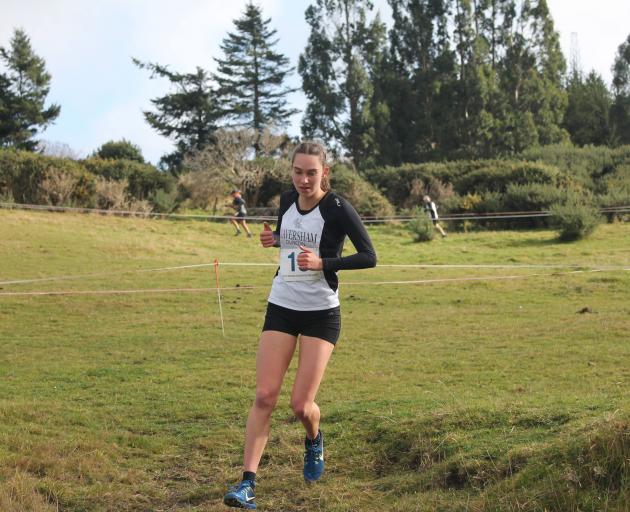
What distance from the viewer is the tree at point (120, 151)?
157 feet

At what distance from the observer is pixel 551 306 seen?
16.0 metres

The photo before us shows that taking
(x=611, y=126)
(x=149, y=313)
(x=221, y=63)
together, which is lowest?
(x=149, y=313)

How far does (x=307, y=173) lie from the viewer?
5.32 m

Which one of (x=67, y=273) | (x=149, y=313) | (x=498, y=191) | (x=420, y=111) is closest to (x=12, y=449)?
(x=149, y=313)

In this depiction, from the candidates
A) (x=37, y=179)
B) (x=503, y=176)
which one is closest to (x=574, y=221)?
(x=503, y=176)

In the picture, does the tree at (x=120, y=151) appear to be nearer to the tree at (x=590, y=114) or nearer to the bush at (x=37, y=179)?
the bush at (x=37, y=179)

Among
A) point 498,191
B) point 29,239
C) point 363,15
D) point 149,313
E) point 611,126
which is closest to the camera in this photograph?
point 149,313

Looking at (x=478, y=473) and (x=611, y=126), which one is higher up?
(x=611, y=126)

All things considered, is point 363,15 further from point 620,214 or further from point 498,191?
point 620,214

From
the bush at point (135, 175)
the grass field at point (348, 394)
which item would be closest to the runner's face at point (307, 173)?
the grass field at point (348, 394)

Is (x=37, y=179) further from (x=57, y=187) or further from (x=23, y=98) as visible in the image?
(x=23, y=98)

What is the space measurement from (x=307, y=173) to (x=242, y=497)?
6.69 ft

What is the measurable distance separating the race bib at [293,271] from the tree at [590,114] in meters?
57.1

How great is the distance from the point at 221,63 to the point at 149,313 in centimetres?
4338
